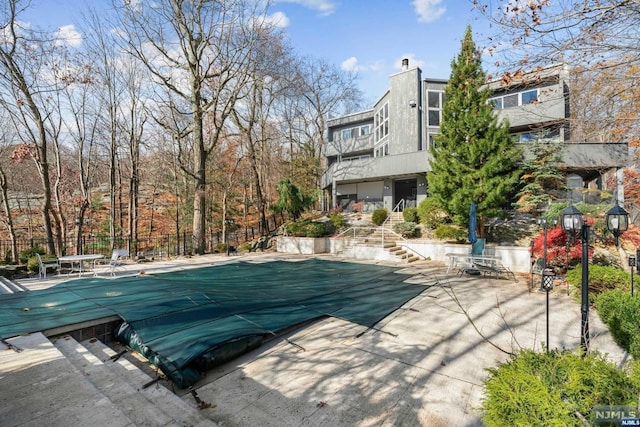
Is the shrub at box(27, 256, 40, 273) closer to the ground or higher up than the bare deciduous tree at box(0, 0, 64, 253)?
closer to the ground

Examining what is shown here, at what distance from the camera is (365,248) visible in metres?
12.4

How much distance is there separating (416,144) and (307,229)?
8.41m

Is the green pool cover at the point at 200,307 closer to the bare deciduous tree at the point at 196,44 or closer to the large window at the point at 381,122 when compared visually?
the bare deciduous tree at the point at 196,44

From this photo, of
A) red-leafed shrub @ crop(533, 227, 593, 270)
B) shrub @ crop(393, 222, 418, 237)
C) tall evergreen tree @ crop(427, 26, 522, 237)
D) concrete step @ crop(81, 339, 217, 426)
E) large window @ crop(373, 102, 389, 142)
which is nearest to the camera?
concrete step @ crop(81, 339, 217, 426)

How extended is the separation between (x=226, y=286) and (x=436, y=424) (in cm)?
533

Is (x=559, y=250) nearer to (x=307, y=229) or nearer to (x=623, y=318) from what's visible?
(x=623, y=318)

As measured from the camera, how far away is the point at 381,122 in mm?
19922

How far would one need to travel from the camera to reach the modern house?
39.0 ft

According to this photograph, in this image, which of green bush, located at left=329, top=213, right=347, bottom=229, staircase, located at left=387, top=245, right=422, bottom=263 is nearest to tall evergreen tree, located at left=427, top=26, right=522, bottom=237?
staircase, located at left=387, top=245, right=422, bottom=263

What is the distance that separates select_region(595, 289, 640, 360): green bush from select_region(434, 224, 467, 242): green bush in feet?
21.5

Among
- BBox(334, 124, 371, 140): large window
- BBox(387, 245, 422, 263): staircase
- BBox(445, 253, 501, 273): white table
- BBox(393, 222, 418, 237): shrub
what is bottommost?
BBox(387, 245, 422, 263): staircase

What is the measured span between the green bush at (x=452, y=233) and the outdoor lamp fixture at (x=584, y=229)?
6586mm

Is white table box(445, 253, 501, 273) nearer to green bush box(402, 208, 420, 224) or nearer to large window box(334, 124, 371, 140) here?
green bush box(402, 208, 420, 224)

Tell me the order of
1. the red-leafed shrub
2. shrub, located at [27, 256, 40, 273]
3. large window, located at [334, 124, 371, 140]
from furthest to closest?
1. large window, located at [334, 124, 371, 140]
2. shrub, located at [27, 256, 40, 273]
3. the red-leafed shrub
